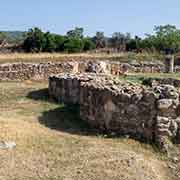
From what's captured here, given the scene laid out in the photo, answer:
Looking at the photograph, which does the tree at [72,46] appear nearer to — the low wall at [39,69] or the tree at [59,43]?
the tree at [59,43]

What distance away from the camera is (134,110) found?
1048 centimetres

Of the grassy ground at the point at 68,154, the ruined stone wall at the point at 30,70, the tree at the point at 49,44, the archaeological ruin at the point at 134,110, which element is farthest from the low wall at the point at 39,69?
the tree at the point at 49,44

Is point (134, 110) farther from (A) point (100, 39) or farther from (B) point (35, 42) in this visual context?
(A) point (100, 39)

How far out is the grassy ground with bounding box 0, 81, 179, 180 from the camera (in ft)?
26.1

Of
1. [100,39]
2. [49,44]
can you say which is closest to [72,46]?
[49,44]

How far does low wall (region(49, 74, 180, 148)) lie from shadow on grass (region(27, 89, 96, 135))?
27cm

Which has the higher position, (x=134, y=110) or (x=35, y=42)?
(x=35, y=42)

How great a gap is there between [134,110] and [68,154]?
2393 mm

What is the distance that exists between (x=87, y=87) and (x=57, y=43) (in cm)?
3426

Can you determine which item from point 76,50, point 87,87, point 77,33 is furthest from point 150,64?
point 77,33

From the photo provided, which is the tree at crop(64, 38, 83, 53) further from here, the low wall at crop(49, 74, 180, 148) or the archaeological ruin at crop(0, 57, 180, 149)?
the low wall at crop(49, 74, 180, 148)

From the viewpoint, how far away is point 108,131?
425 inches

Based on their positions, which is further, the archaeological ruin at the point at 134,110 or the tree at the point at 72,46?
the tree at the point at 72,46

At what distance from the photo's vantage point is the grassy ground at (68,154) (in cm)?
794
